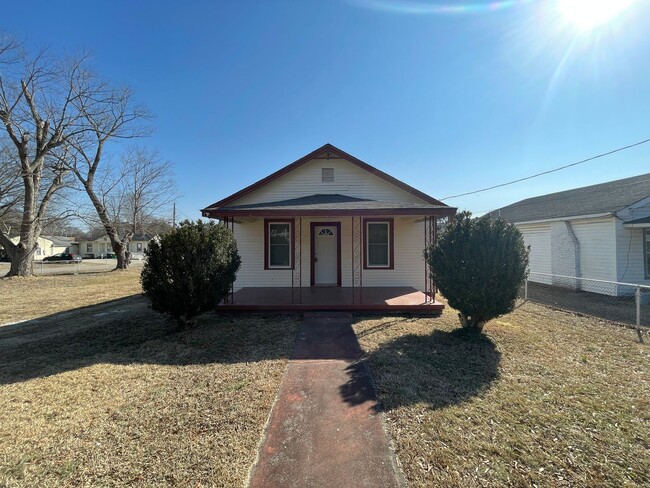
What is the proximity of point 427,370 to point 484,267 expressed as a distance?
2.18m

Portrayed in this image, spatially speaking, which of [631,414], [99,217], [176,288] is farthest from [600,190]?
[99,217]

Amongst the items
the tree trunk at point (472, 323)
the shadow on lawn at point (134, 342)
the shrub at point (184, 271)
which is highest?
the shrub at point (184, 271)

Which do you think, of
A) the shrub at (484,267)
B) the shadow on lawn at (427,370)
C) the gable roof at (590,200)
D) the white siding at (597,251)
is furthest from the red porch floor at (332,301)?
the white siding at (597,251)

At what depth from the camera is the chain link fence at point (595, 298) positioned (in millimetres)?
7707

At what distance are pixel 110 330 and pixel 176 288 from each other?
2323mm

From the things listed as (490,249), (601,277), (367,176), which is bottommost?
(601,277)

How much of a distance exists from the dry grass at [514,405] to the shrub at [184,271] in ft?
10.5

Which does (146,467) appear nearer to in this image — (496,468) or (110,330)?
(496,468)

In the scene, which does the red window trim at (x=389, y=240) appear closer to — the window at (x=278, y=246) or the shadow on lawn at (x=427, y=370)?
the window at (x=278, y=246)

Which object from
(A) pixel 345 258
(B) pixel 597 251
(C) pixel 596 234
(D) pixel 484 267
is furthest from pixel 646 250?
(A) pixel 345 258

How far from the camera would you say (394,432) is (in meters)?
2.83

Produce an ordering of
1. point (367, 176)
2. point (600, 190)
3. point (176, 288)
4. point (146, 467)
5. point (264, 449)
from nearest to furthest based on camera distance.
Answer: point (146, 467)
point (264, 449)
point (176, 288)
point (367, 176)
point (600, 190)

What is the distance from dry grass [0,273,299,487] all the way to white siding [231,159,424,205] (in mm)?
4948

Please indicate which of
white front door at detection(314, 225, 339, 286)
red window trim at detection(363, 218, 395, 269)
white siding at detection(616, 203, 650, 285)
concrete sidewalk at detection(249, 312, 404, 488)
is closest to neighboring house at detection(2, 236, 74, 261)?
white front door at detection(314, 225, 339, 286)
